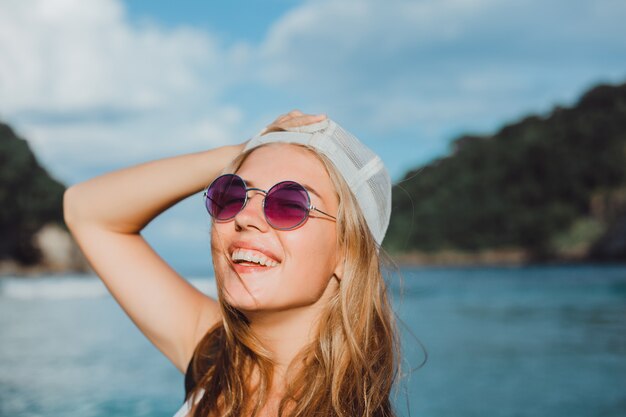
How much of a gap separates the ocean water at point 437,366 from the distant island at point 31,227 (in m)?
28.2

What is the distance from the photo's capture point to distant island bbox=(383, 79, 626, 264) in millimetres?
46156

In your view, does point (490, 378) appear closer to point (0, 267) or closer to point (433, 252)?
point (0, 267)

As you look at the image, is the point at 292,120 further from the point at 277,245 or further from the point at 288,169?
the point at 277,245

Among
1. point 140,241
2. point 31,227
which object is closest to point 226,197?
point 140,241

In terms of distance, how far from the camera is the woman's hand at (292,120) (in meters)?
1.69

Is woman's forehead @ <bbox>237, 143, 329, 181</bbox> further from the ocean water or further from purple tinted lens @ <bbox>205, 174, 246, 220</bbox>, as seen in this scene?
the ocean water

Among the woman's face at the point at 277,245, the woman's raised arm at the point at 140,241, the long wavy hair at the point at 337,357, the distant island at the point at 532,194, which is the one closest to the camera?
the woman's face at the point at 277,245

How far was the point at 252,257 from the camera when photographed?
1.50 meters

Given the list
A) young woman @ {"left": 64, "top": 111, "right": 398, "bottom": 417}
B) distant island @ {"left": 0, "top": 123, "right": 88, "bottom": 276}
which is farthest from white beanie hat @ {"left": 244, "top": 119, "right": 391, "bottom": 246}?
distant island @ {"left": 0, "top": 123, "right": 88, "bottom": 276}

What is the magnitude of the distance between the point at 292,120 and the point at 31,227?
143ft

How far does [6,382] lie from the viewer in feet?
24.8

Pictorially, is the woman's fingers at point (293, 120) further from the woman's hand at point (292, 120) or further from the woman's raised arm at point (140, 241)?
the woman's raised arm at point (140, 241)

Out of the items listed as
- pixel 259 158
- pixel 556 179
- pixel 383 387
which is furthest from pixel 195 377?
Answer: pixel 556 179

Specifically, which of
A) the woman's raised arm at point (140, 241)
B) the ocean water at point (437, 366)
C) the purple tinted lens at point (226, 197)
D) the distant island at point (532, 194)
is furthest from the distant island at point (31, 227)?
the purple tinted lens at point (226, 197)
